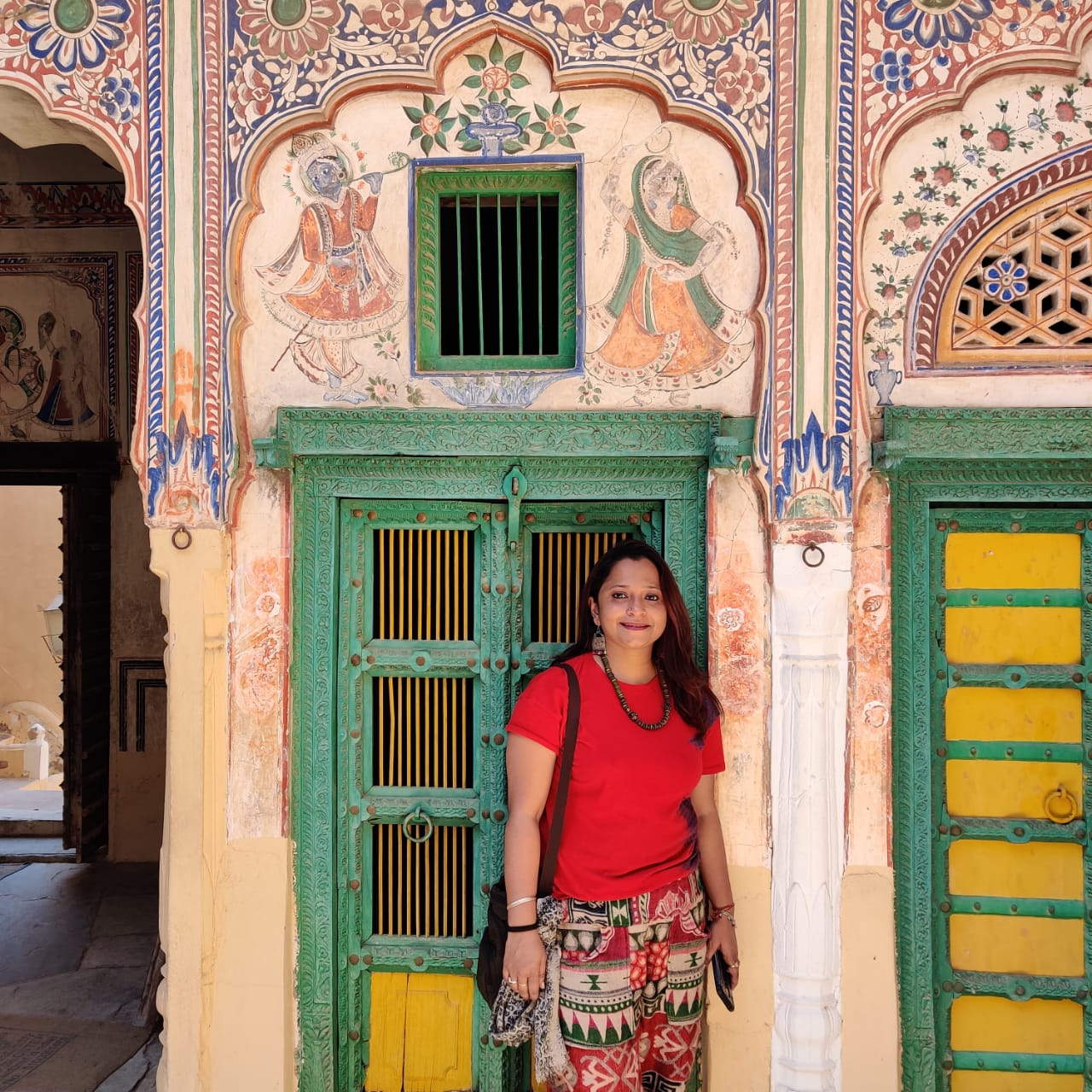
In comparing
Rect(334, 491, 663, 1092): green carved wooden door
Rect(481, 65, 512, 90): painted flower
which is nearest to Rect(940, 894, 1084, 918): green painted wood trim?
Rect(334, 491, 663, 1092): green carved wooden door

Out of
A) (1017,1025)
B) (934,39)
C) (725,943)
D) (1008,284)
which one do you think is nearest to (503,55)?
(934,39)

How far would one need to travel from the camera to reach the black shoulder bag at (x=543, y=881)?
9.11ft

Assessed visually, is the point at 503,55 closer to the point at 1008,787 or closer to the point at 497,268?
the point at 497,268

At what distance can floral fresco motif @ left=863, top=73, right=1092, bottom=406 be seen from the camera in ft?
10.4

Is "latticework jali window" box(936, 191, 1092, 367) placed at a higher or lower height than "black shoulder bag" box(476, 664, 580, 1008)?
higher

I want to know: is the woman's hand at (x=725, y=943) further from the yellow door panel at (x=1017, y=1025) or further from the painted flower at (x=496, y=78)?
the painted flower at (x=496, y=78)

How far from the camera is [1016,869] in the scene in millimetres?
3268

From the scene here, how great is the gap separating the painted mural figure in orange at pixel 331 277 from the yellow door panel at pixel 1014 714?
2255mm

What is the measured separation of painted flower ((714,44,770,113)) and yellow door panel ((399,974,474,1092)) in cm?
309

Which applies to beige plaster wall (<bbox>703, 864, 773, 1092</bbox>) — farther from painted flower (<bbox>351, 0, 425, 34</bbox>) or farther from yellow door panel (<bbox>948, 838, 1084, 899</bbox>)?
painted flower (<bbox>351, 0, 425, 34</bbox>)

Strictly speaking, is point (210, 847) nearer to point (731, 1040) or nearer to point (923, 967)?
point (731, 1040)

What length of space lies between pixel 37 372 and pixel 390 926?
Answer: 4.48m

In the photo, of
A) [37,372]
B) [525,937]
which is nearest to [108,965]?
[525,937]

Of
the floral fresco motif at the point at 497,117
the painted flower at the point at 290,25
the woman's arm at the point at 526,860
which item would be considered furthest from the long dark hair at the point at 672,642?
the painted flower at the point at 290,25
